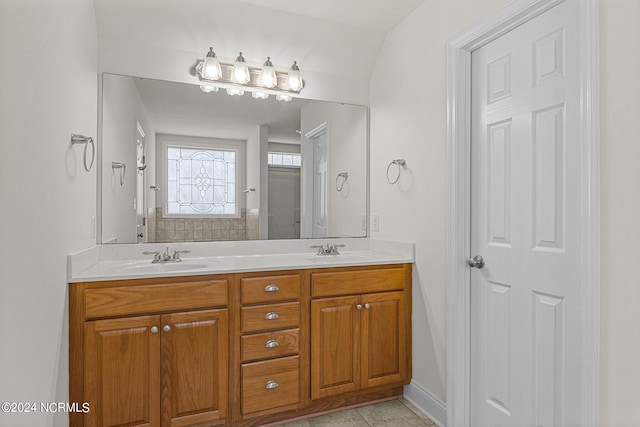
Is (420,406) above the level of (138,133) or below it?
below

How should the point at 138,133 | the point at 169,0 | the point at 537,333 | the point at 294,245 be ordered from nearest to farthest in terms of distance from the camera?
the point at 537,333, the point at 169,0, the point at 138,133, the point at 294,245

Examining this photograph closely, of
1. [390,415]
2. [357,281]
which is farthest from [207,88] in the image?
[390,415]

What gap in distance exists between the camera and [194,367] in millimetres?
1846

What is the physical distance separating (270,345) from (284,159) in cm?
134

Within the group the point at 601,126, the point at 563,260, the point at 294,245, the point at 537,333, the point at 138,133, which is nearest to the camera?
the point at 601,126

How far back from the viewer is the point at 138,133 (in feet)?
7.83

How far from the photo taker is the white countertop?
71.1 inches

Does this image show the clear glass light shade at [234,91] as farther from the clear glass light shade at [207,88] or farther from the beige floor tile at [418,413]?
the beige floor tile at [418,413]

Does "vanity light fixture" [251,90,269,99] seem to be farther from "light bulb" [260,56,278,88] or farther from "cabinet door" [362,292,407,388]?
"cabinet door" [362,292,407,388]

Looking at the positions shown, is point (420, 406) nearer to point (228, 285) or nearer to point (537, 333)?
point (537, 333)

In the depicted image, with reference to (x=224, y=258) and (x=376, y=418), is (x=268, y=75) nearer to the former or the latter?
(x=224, y=258)

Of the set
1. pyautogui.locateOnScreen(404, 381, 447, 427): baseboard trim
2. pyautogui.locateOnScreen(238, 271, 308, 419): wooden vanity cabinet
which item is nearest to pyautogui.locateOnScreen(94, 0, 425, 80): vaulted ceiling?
pyautogui.locateOnScreen(238, 271, 308, 419): wooden vanity cabinet

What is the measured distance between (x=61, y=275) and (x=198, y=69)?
5.01 ft

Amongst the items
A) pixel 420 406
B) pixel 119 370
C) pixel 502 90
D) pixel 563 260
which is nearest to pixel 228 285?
pixel 119 370
